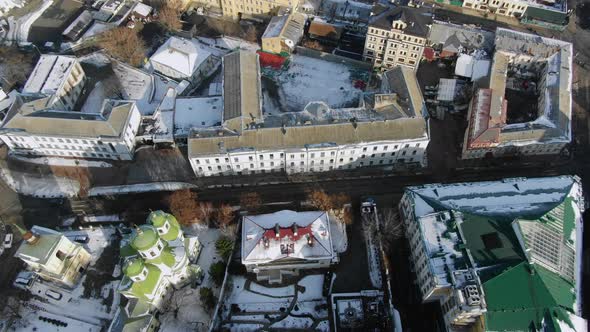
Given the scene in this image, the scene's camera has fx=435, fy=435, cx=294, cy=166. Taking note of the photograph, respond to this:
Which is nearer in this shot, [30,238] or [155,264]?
[155,264]

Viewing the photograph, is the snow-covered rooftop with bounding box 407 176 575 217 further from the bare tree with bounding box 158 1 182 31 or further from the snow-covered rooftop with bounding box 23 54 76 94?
the snow-covered rooftop with bounding box 23 54 76 94

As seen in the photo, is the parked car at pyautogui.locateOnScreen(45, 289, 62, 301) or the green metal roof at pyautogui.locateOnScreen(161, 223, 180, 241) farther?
the parked car at pyautogui.locateOnScreen(45, 289, 62, 301)

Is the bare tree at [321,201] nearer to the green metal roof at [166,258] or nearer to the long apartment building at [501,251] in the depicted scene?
the long apartment building at [501,251]

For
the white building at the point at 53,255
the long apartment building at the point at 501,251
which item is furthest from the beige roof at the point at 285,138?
the white building at the point at 53,255

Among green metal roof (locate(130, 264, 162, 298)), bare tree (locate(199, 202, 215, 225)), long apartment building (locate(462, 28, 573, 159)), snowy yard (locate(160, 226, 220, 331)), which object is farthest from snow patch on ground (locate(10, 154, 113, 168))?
long apartment building (locate(462, 28, 573, 159))

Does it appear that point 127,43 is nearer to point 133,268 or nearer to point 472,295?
point 133,268

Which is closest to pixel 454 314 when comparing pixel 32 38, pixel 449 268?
pixel 449 268

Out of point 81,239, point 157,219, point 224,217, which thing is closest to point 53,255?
point 81,239
